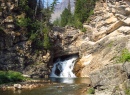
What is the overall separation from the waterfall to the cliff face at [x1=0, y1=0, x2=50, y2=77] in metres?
4.58

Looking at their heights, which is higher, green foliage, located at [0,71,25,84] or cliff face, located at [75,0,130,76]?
cliff face, located at [75,0,130,76]

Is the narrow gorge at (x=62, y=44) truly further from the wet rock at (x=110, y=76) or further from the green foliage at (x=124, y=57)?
the wet rock at (x=110, y=76)

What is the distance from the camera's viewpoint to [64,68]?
68.5 m

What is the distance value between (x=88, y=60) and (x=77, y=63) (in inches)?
152

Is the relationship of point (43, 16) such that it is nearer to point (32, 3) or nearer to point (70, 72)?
point (32, 3)

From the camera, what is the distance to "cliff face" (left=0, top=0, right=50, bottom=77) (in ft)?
204

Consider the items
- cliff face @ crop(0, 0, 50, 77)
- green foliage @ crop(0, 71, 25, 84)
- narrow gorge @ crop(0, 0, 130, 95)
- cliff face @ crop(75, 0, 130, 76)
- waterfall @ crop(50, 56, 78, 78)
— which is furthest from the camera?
waterfall @ crop(50, 56, 78, 78)

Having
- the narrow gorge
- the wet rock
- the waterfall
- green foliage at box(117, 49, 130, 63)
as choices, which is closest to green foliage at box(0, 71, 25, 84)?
the narrow gorge

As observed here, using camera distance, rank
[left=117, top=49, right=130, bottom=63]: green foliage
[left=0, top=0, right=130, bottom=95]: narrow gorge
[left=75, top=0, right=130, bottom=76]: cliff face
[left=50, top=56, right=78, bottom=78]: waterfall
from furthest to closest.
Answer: [left=50, top=56, right=78, bottom=78]: waterfall, [left=0, top=0, right=130, bottom=95]: narrow gorge, [left=75, top=0, right=130, bottom=76]: cliff face, [left=117, top=49, right=130, bottom=63]: green foliage

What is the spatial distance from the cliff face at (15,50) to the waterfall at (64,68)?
4578 millimetres

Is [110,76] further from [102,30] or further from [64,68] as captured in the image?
[64,68]

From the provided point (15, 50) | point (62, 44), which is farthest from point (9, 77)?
point (62, 44)

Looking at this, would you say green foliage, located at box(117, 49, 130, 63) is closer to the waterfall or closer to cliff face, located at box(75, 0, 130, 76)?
cliff face, located at box(75, 0, 130, 76)

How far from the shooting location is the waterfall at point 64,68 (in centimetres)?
6669
